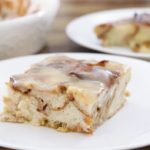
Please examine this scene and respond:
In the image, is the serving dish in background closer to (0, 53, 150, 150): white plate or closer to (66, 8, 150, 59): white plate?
(66, 8, 150, 59): white plate

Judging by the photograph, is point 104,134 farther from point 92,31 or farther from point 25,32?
point 92,31

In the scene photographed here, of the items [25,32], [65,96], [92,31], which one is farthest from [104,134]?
[92,31]

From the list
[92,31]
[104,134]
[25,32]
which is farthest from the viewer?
[92,31]

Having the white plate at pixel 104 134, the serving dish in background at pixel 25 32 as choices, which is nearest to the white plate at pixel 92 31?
the serving dish in background at pixel 25 32

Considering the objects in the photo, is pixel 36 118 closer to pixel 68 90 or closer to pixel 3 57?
pixel 68 90

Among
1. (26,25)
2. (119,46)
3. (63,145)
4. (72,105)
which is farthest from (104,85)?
(119,46)

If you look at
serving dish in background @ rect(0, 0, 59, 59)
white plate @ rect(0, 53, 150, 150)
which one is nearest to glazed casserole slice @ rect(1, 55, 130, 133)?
white plate @ rect(0, 53, 150, 150)
